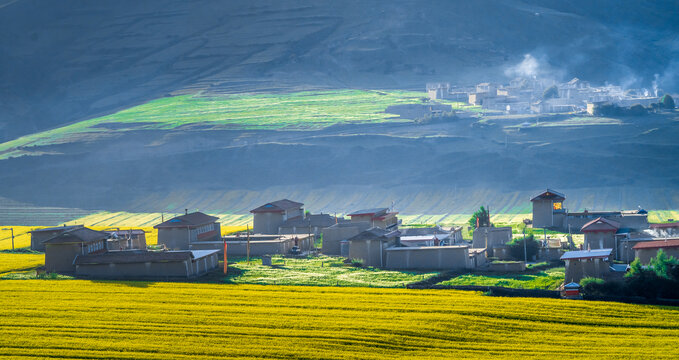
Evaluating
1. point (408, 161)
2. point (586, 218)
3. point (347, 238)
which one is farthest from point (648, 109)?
point (347, 238)

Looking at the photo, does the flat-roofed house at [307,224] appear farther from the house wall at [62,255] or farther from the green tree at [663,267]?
the green tree at [663,267]

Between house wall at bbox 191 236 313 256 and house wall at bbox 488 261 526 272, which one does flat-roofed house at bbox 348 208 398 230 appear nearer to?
house wall at bbox 191 236 313 256

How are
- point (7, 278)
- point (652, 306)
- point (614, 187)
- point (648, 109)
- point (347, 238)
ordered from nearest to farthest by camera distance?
1. point (652, 306)
2. point (7, 278)
3. point (347, 238)
4. point (614, 187)
5. point (648, 109)

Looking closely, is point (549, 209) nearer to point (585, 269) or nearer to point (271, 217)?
point (271, 217)

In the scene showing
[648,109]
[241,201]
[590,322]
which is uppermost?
[648,109]

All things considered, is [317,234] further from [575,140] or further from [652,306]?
[575,140]

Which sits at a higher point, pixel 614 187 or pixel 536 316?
pixel 614 187

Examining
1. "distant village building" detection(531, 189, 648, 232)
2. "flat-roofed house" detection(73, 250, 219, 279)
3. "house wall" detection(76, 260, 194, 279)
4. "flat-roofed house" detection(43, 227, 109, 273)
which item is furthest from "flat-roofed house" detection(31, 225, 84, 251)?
"distant village building" detection(531, 189, 648, 232)

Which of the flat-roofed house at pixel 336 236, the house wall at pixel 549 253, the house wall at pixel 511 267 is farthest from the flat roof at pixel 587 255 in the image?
the flat-roofed house at pixel 336 236
